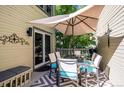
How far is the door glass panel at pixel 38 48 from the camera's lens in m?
7.23

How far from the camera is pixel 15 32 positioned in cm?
482

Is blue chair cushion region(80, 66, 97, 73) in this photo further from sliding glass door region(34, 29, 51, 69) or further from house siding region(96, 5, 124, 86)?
sliding glass door region(34, 29, 51, 69)

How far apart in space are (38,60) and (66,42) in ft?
20.3

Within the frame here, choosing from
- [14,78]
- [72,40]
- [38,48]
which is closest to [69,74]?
[14,78]

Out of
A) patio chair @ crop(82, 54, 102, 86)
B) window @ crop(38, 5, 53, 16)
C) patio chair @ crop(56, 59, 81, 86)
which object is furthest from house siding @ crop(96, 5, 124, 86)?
window @ crop(38, 5, 53, 16)

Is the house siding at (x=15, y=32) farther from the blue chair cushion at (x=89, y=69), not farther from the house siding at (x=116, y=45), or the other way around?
the house siding at (x=116, y=45)

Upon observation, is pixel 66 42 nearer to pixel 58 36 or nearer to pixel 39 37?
pixel 58 36

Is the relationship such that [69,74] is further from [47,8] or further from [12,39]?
[47,8]

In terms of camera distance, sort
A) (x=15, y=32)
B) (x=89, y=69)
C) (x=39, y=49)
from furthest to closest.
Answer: (x=39, y=49), (x=15, y=32), (x=89, y=69)

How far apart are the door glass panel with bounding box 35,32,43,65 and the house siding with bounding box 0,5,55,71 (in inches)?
35.2

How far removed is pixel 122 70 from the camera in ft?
12.3

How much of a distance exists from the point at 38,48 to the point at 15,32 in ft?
9.31

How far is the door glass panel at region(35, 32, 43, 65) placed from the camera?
7.23 meters
